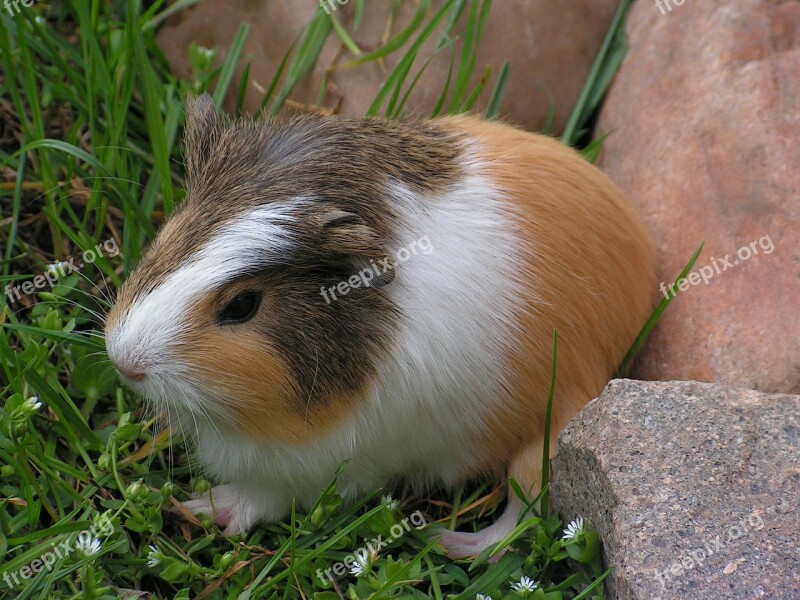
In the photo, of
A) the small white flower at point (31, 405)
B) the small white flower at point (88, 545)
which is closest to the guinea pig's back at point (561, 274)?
the small white flower at point (88, 545)

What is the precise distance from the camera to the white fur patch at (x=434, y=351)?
11.5 ft

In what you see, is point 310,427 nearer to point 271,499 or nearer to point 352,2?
point 271,499

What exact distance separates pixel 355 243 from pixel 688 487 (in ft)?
4.67

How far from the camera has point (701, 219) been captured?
442cm

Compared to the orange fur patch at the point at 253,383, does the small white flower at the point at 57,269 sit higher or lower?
higher

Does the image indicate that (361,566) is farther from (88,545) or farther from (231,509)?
(88,545)

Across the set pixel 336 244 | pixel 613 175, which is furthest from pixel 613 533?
pixel 613 175

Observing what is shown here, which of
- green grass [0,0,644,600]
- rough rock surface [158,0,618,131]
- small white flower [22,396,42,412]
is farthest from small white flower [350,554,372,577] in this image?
rough rock surface [158,0,618,131]

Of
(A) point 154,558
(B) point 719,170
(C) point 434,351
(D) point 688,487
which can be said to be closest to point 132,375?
(A) point 154,558

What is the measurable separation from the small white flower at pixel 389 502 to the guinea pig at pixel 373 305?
117 mm

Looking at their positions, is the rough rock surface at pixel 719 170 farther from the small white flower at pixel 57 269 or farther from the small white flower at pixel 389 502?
the small white flower at pixel 57 269

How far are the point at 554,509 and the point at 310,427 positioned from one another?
3.44 ft

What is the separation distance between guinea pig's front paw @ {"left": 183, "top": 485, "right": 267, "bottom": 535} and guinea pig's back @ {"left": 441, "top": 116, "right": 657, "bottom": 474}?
1.05 m

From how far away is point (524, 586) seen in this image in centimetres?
346
